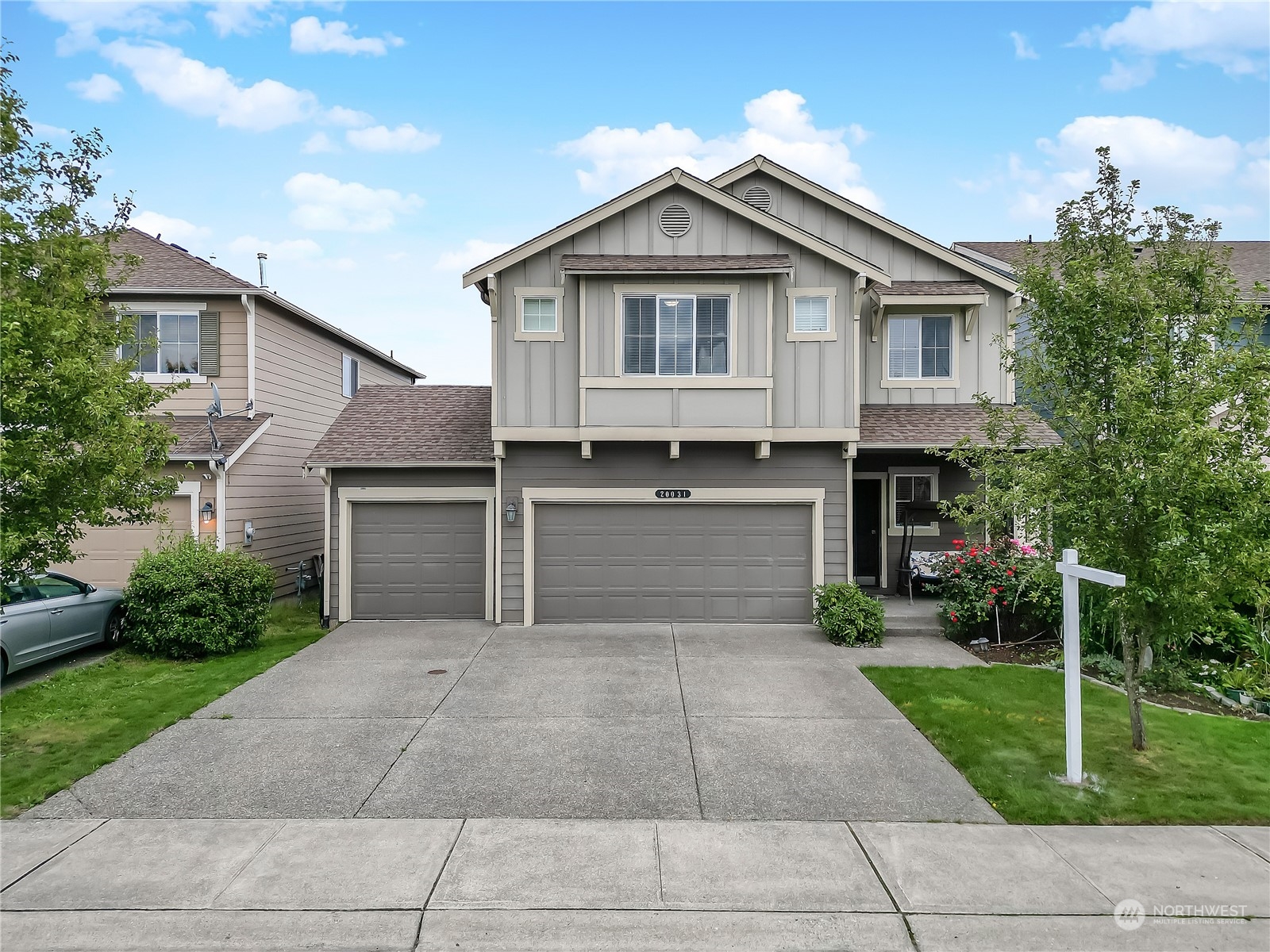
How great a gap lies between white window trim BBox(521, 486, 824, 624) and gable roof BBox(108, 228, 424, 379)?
717cm

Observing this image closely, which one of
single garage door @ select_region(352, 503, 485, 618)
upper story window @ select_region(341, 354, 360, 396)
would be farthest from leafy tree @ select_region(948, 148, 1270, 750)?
upper story window @ select_region(341, 354, 360, 396)

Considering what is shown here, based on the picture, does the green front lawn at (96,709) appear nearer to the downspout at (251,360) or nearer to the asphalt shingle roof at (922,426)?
the downspout at (251,360)

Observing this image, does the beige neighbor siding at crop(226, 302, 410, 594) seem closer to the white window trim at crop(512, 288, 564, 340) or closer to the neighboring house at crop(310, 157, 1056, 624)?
the neighboring house at crop(310, 157, 1056, 624)

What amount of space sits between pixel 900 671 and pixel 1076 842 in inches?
173

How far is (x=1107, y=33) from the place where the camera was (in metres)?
11.1

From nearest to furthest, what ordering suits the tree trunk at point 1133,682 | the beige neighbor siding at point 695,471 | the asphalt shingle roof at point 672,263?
the tree trunk at point 1133,682
the asphalt shingle roof at point 672,263
the beige neighbor siding at point 695,471

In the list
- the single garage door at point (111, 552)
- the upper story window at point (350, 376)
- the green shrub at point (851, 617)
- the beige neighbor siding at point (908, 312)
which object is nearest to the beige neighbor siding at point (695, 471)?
the green shrub at point (851, 617)

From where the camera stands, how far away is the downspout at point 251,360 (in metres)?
13.6

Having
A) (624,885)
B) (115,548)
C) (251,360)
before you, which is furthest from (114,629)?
(624,885)

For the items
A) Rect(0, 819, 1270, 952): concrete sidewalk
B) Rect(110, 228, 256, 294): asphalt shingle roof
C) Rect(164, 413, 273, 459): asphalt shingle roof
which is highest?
Rect(110, 228, 256, 294): asphalt shingle roof

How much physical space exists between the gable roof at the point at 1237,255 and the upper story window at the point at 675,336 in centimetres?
818

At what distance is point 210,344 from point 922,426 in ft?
45.7

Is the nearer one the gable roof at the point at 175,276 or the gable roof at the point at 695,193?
the gable roof at the point at 695,193

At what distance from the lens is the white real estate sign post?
5738 mm
